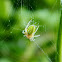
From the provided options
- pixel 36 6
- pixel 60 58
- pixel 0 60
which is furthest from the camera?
pixel 36 6

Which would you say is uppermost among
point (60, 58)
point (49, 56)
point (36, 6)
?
point (36, 6)

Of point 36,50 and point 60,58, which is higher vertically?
point 60,58

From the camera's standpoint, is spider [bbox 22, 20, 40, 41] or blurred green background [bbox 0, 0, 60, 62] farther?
blurred green background [bbox 0, 0, 60, 62]

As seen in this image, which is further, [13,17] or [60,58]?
[13,17]

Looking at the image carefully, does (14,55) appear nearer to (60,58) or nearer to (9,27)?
(9,27)

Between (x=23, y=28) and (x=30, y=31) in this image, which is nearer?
(x=30, y=31)

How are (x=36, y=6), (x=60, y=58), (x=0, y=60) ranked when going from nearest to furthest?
1. (x=60, y=58)
2. (x=0, y=60)
3. (x=36, y=6)

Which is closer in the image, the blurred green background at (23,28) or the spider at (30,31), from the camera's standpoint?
the spider at (30,31)

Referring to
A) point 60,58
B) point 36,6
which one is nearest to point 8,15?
point 36,6
